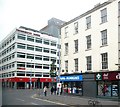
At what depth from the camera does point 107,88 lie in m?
32.8

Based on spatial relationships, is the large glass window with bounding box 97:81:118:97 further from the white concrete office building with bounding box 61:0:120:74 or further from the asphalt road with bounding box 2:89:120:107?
the asphalt road with bounding box 2:89:120:107

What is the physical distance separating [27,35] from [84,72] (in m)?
59.2

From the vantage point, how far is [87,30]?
125 ft

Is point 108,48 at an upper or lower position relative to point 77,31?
lower

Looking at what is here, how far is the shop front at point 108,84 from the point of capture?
30984 mm

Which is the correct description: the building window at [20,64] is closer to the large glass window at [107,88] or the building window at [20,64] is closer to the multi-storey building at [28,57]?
the multi-storey building at [28,57]

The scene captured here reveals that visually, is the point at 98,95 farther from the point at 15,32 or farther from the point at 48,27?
the point at 48,27

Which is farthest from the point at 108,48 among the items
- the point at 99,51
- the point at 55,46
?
the point at 55,46

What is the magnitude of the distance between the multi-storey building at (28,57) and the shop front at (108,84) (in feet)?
186

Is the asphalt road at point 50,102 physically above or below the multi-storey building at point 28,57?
below

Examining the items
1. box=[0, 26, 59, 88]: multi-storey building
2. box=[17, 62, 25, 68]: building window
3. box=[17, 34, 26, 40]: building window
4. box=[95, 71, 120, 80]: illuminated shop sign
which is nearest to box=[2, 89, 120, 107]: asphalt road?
box=[95, 71, 120, 80]: illuminated shop sign

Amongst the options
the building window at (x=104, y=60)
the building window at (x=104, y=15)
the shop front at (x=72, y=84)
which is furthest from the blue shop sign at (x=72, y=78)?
the building window at (x=104, y=15)

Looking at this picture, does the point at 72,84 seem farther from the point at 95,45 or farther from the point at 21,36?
the point at 21,36

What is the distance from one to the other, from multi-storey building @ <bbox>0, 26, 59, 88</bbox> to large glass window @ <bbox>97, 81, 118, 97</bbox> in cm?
5683
